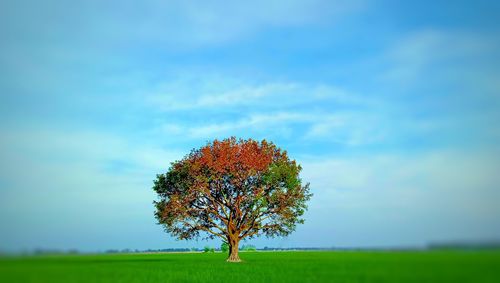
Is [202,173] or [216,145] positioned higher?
[216,145]

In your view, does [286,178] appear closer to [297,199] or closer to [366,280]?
[297,199]

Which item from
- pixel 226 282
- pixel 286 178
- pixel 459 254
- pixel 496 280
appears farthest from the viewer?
pixel 286 178

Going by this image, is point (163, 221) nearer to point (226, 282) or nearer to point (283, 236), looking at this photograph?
point (283, 236)

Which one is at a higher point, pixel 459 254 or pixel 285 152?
pixel 285 152

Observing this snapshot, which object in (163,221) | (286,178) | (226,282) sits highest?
(286,178)

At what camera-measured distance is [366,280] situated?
32219mm

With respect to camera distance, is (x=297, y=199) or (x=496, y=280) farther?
(x=297, y=199)

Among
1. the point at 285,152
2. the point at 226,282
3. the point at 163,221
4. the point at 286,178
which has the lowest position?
the point at 226,282

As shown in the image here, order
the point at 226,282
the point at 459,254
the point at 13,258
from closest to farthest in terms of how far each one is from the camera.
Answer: the point at 226,282 → the point at 459,254 → the point at 13,258

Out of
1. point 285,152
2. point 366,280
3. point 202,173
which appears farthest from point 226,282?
point 285,152

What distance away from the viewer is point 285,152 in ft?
236

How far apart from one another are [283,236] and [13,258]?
42.6 m

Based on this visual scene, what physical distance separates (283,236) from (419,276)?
4003 cm

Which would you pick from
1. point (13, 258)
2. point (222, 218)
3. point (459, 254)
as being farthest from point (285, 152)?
point (13, 258)
